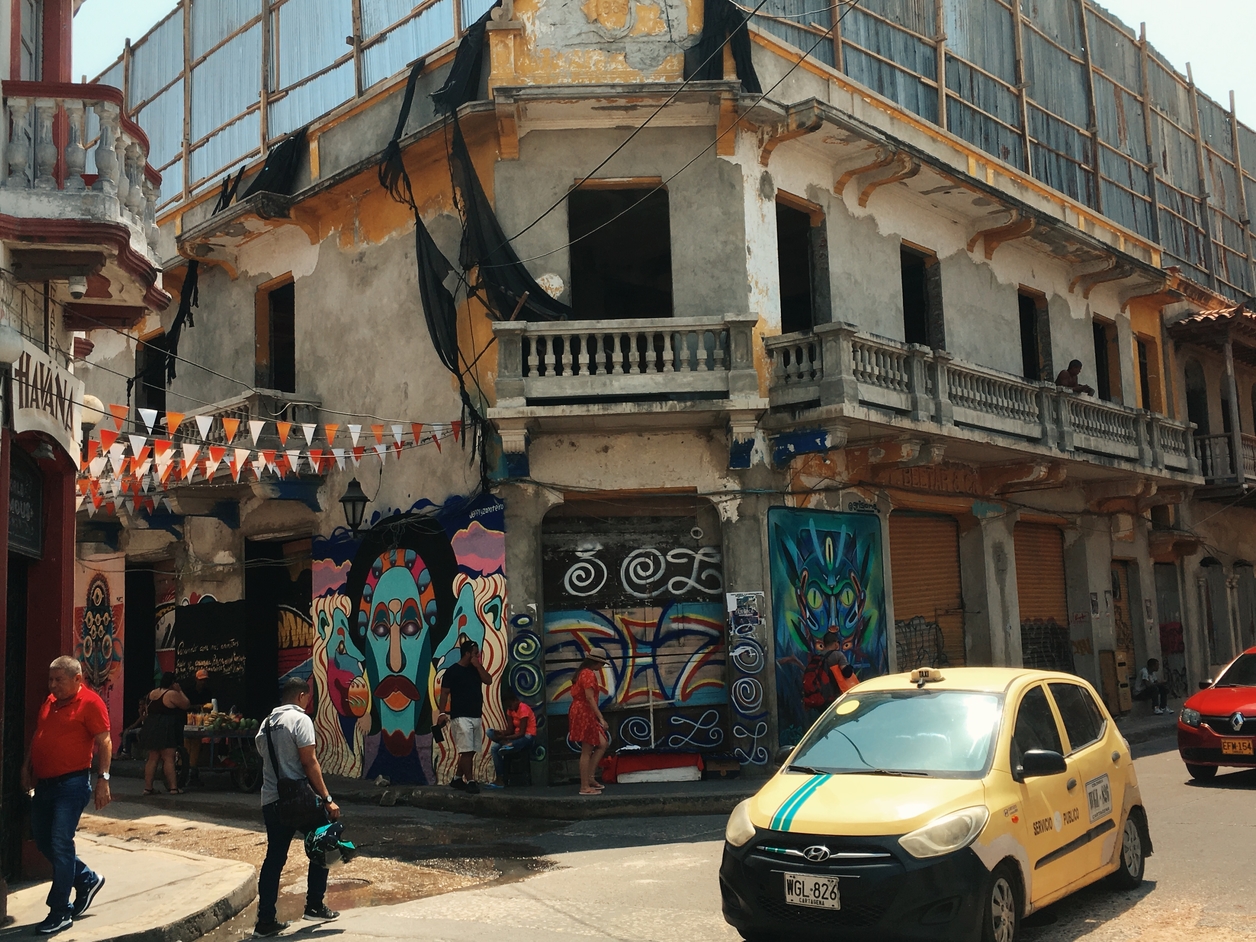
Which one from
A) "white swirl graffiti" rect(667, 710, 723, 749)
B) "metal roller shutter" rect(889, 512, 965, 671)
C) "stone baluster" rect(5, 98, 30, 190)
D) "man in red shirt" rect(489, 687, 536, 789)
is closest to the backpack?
"white swirl graffiti" rect(667, 710, 723, 749)

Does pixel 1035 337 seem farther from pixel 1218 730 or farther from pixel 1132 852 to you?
pixel 1132 852

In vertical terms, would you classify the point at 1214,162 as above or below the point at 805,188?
above

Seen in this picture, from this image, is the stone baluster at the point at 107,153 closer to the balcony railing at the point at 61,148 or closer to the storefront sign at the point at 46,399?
the balcony railing at the point at 61,148

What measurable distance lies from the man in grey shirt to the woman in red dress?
18.6ft

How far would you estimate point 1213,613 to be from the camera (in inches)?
1011

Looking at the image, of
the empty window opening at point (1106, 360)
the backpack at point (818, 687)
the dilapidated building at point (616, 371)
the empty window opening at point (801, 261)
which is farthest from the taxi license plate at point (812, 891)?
the empty window opening at point (1106, 360)

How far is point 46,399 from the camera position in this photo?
379 inches

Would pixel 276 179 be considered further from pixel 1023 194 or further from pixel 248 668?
pixel 1023 194

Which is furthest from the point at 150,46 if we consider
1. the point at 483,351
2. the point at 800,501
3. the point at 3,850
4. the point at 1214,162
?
the point at 1214,162

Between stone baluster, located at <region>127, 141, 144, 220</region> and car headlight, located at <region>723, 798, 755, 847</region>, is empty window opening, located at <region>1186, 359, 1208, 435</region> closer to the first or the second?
car headlight, located at <region>723, 798, 755, 847</region>

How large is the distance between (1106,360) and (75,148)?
771 inches

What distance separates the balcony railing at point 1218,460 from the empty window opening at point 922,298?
28.2 feet

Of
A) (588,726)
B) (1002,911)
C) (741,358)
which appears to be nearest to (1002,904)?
(1002,911)

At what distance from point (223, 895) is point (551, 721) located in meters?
6.80
